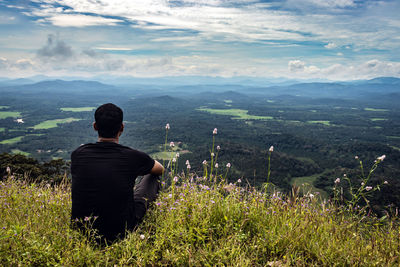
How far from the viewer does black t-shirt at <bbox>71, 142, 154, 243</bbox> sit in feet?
10.6

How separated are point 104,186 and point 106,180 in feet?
0.27

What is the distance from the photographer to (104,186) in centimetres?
324

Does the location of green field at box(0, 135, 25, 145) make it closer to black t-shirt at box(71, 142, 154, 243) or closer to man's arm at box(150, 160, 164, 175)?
black t-shirt at box(71, 142, 154, 243)

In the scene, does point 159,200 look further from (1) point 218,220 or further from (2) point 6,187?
(2) point 6,187

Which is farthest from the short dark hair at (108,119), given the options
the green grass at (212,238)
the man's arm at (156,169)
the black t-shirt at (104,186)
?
the green grass at (212,238)

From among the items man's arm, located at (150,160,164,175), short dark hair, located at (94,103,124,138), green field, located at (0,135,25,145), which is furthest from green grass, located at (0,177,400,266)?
green field, located at (0,135,25,145)

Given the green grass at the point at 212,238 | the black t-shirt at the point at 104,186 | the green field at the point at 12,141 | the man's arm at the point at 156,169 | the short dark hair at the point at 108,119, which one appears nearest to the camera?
the green grass at the point at 212,238

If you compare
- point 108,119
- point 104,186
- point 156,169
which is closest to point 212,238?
point 156,169

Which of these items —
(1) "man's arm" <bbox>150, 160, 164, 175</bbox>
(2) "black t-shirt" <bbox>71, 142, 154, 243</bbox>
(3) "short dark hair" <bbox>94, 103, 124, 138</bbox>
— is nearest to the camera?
(2) "black t-shirt" <bbox>71, 142, 154, 243</bbox>

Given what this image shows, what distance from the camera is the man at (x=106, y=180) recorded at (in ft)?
10.7

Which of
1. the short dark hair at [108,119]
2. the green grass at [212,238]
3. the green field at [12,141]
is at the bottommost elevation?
the green field at [12,141]

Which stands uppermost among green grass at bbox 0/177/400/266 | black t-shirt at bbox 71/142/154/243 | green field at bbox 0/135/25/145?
black t-shirt at bbox 71/142/154/243

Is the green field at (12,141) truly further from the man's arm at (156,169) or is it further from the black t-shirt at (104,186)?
the man's arm at (156,169)

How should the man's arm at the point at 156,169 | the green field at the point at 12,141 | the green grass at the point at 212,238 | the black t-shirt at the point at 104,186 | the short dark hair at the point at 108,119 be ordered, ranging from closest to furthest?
the green grass at the point at 212,238
the black t-shirt at the point at 104,186
the short dark hair at the point at 108,119
the man's arm at the point at 156,169
the green field at the point at 12,141
